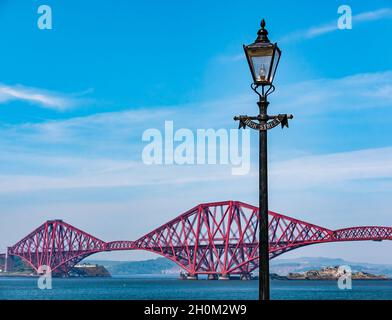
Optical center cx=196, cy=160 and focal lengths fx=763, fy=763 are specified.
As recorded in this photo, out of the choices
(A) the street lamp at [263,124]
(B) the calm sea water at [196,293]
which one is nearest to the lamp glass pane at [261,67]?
(A) the street lamp at [263,124]

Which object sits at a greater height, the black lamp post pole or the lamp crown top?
the lamp crown top

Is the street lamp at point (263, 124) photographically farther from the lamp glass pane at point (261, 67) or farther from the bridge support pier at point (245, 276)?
the bridge support pier at point (245, 276)

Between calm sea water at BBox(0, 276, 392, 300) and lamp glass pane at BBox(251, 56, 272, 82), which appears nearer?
lamp glass pane at BBox(251, 56, 272, 82)

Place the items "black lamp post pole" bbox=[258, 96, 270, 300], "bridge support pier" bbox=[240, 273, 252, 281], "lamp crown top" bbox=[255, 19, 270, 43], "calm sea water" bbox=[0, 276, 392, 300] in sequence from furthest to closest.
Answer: "bridge support pier" bbox=[240, 273, 252, 281], "calm sea water" bbox=[0, 276, 392, 300], "lamp crown top" bbox=[255, 19, 270, 43], "black lamp post pole" bbox=[258, 96, 270, 300]

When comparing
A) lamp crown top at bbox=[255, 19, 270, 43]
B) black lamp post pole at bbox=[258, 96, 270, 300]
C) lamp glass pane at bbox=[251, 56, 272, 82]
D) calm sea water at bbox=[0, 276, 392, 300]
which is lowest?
calm sea water at bbox=[0, 276, 392, 300]

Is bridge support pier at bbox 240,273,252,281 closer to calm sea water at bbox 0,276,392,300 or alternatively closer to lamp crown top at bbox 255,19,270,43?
calm sea water at bbox 0,276,392,300

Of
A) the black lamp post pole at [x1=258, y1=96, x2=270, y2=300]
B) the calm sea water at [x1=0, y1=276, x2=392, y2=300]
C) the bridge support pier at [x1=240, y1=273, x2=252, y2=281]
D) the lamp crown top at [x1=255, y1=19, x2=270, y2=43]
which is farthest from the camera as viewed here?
the bridge support pier at [x1=240, y1=273, x2=252, y2=281]

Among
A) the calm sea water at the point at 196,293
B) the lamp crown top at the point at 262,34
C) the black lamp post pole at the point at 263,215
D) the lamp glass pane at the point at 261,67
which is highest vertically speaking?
the lamp crown top at the point at 262,34

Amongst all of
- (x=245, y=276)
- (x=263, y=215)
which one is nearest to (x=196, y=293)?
(x=245, y=276)

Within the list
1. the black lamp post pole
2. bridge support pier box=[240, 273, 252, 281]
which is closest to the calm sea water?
bridge support pier box=[240, 273, 252, 281]

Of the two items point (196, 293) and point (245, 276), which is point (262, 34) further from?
point (245, 276)
